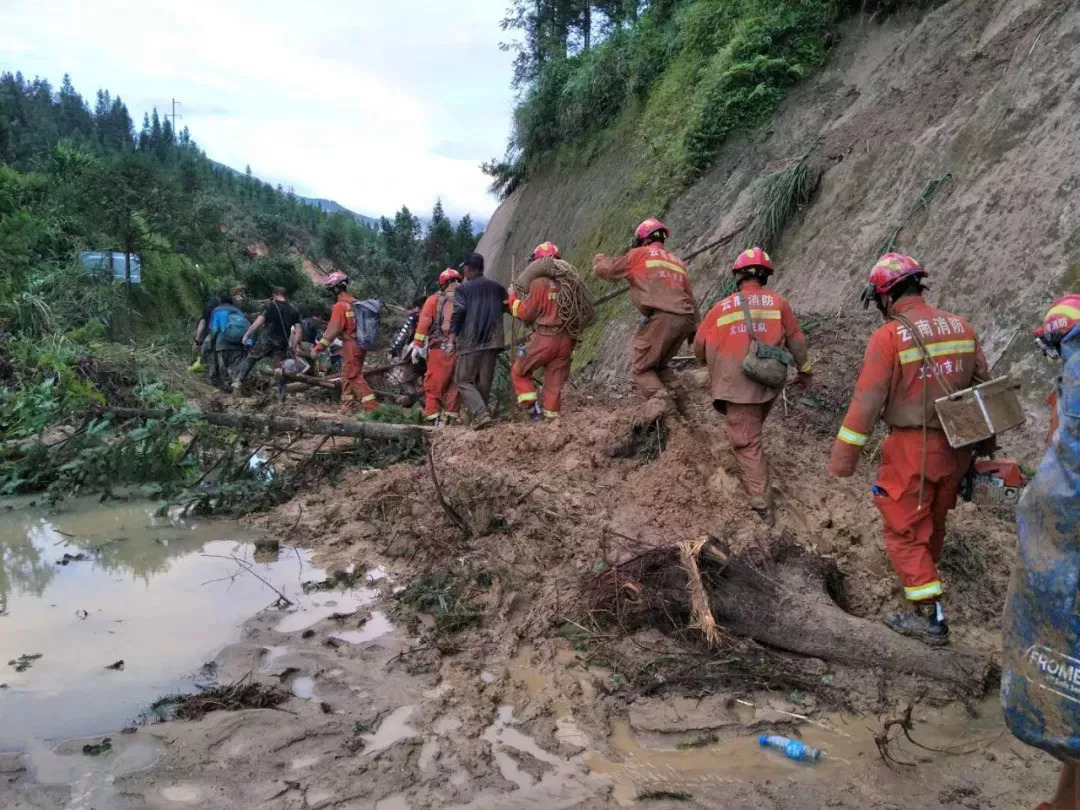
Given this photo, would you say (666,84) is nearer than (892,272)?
No

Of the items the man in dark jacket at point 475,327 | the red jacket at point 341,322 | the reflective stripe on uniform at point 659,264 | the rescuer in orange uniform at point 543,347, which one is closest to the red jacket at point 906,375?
the reflective stripe on uniform at point 659,264

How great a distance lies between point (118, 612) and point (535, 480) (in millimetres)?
2894

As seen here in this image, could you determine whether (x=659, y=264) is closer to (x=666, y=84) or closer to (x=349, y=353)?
(x=349, y=353)

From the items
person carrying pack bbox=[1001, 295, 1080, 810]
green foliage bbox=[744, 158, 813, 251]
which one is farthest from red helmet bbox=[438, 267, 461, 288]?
person carrying pack bbox=[1001, 295, 1080, 810]

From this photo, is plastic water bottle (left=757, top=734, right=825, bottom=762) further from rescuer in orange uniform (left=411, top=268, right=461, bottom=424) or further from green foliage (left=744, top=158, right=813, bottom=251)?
green foliage (left=744, top=158, right=813, bottom=251)

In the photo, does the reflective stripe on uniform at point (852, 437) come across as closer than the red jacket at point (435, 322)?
Yes

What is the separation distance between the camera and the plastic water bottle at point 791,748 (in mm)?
3379

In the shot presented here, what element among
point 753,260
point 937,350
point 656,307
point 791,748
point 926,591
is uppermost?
point 753,260

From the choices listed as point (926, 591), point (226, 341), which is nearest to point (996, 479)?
point (926, 591)

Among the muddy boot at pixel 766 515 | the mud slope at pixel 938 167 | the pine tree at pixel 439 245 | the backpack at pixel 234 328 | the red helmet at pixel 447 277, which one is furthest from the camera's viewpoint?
the pine tree at pixel 439 245

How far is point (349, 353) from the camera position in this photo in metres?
11.6

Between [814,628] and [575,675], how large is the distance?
4.09ft

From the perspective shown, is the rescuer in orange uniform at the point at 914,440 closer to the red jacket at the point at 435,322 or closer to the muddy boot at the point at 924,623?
the muddy boot at the point at 924,623

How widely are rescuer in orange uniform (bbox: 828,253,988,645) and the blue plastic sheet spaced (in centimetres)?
218
